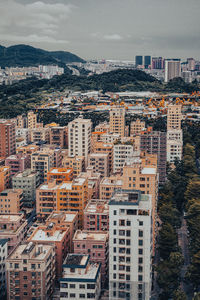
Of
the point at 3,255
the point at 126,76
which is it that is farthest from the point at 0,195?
the point at 126,76

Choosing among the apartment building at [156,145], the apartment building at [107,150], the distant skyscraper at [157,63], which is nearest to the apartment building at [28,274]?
the apartment building at [156,145]

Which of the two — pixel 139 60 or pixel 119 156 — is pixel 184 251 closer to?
pixel 119 156

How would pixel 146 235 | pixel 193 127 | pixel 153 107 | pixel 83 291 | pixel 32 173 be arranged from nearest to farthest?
pixel 146 235, pixel 83 291, pixel 32 173, pixel 193 127, pixel 153 107

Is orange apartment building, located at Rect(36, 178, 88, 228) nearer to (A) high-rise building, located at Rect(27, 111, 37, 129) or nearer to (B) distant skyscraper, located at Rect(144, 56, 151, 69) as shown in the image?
(A) high-rise building, located at Rect(27, 111, 37, 129)

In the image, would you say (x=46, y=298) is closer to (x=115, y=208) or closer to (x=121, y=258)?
→ (x=121, y=258)

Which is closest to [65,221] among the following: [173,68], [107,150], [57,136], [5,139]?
[107,150]

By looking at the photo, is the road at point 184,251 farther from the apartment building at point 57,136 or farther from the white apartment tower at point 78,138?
the apartment building at point 57,136
